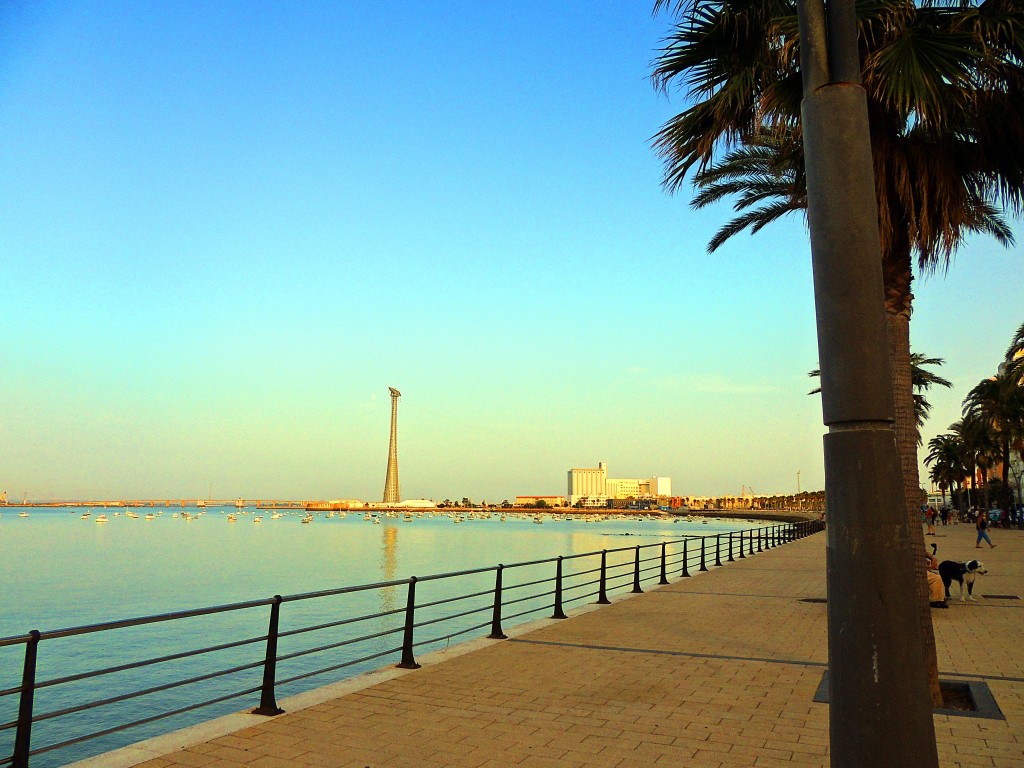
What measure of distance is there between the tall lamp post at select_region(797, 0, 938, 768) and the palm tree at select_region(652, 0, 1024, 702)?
3.84m

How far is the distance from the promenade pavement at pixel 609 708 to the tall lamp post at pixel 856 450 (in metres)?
3.20

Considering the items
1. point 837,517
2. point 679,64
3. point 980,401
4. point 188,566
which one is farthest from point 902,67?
point 188,566

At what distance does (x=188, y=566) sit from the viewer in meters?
57.1

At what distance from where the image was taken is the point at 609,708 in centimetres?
783

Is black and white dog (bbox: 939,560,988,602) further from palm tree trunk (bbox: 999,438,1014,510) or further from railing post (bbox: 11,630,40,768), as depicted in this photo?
palm tree trunk (bbox: 999,438,1014,510)

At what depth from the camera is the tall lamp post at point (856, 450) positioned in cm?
329

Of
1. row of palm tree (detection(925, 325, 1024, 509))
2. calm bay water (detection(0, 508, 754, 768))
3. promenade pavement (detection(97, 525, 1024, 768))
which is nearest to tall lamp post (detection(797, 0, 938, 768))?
promenade pavement (detection(97, 525, 1024, 768))

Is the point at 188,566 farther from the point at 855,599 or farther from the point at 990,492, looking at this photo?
the point at 990,492

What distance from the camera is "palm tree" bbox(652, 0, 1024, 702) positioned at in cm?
762

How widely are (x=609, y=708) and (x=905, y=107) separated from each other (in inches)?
257

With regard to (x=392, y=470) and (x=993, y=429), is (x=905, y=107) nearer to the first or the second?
(x=993, y=429)

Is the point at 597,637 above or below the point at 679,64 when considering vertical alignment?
below

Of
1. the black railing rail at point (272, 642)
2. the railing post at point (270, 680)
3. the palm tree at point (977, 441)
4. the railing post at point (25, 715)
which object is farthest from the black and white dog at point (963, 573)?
the palm tree at point (977, 441)

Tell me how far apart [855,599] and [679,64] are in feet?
24.4
